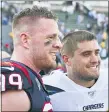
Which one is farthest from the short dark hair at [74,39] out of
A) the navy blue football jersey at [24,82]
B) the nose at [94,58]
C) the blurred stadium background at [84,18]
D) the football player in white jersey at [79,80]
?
the blurred stadium background at [84,18]

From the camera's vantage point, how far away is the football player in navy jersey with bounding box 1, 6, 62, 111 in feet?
3.27

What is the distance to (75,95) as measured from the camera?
186 cm

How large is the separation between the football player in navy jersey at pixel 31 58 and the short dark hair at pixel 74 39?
68 cm

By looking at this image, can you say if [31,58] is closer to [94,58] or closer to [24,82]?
[24,82]

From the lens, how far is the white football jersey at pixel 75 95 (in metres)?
1.78

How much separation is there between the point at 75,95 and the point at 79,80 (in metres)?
0.11

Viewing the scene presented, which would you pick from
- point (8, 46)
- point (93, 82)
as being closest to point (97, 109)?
point (93, 82)

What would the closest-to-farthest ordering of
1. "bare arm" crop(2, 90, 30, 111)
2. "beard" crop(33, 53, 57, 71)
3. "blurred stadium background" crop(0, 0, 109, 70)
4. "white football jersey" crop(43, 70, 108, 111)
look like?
1. "bare arm" crop(2, 90, 30, 111)
2. "beard" crop(33, 53, 57, 71)
3. "white football jersey" crop(43, 70, 108, 111)
4. "blurred stadium background" crop(0, 0, 109, 70)

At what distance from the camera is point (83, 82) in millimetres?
1894

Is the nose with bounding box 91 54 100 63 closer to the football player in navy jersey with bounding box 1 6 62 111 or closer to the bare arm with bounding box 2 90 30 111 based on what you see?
the football player in navy jersey with bounding box 1 6 62 111

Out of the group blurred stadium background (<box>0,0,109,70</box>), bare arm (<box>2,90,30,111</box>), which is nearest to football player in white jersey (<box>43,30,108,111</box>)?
Result: bare arm (<box>2,90,30,111</box>)

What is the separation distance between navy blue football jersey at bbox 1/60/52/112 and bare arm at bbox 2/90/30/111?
0.06 ft

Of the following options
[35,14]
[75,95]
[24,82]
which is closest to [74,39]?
[75,95]

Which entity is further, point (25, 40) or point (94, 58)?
point (94, 58)
